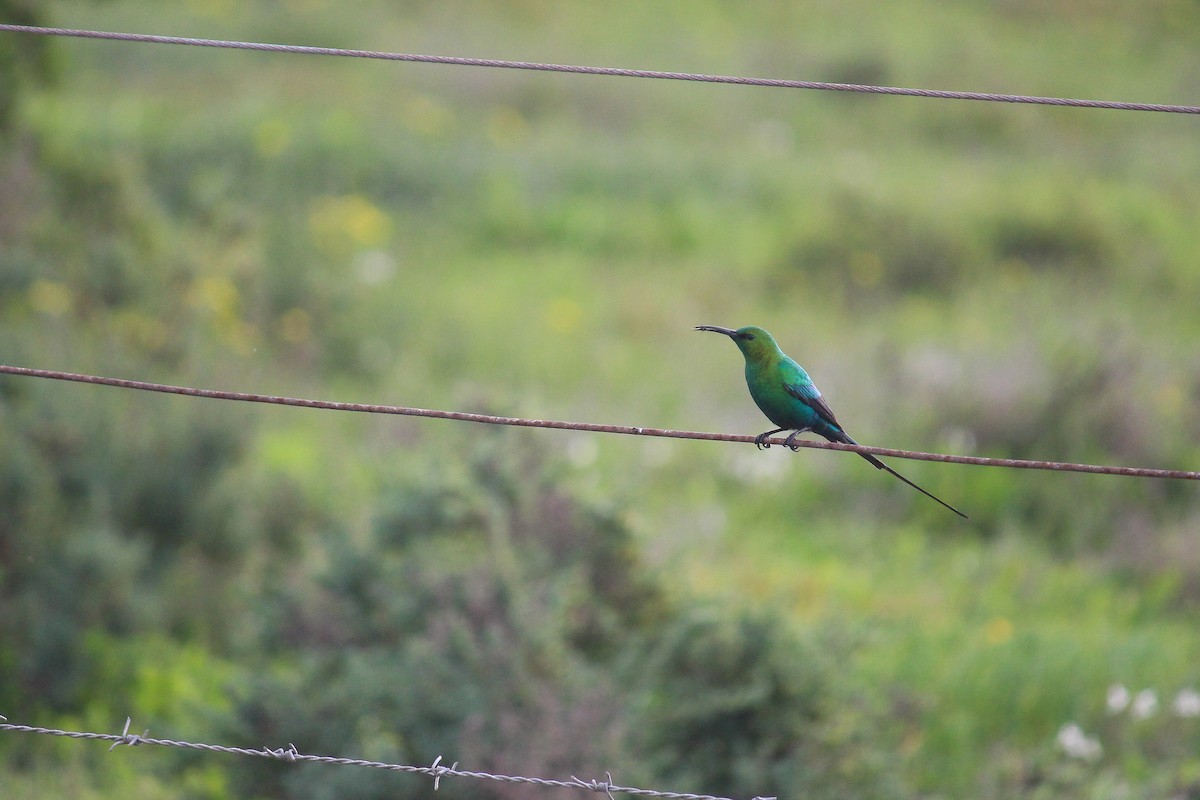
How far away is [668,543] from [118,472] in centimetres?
353

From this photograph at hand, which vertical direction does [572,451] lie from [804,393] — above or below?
above

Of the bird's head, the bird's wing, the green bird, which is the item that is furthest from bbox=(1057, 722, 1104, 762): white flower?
the bird's head

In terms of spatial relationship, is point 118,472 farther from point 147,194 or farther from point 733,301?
point 733,301

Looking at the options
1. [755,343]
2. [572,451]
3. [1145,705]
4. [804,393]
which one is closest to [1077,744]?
[1145,705]

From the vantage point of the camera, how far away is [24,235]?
9953 mm

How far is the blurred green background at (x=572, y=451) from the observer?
5645 millimetres

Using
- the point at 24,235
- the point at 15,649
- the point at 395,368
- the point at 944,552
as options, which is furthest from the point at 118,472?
the point at 944,552

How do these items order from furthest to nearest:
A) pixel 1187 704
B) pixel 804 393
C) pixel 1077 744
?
pixel 1187 704 → pixel 1077 744 → pixel 804 393

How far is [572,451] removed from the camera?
893 cm

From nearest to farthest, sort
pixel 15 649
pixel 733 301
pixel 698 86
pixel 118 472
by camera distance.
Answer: pixel 15 649, pixel 118 472, pixel 733 301, pixel 698 86

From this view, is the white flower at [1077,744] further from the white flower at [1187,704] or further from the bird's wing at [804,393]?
the bird's wing at [804,393]

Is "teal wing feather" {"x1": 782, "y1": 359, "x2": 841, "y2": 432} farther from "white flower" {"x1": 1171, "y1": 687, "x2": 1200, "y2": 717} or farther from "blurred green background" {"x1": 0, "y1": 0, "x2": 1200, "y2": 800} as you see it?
"white flower" {"x1": 1171, "y1": 687, "x2": 1200, "y2": 717}

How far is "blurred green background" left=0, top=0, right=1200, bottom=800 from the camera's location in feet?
18.5

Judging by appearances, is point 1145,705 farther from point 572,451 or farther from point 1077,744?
point 572,451
